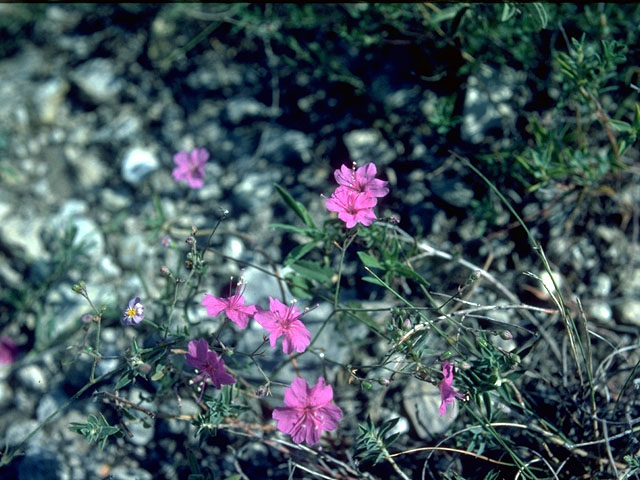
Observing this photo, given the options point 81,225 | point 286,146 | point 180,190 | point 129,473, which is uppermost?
point 286,146

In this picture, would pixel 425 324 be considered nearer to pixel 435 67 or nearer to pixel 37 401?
pixel 435 67

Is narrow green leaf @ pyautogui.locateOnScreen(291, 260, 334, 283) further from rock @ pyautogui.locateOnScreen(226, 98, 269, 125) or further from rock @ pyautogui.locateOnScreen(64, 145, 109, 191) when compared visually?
rock @ pyautogui.locateOnScreen(64, 145, 109, 191)

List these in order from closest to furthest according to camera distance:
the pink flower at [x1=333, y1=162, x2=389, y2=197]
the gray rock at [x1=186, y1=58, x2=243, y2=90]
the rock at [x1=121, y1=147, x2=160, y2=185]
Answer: the pink flower at [x1=333, y1=162, x2=389, y2=197] → the rock at [x1=121, y1=147, x2=160, y2=185] → the gray rock at [x1=186, y1=58, x2=243, y2=90]

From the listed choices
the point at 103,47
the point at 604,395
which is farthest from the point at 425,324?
the point at 103,47

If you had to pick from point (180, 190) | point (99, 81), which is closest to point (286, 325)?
point (180, 190)

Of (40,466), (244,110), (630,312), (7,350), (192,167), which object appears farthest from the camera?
(244,110)

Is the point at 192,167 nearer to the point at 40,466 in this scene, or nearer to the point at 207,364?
the point at 207,364

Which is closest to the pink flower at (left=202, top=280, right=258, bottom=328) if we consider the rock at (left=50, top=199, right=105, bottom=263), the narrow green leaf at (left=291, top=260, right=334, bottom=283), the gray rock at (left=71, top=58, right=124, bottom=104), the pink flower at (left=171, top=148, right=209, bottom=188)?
the narrow green leaf at (left=291, top=260, right=334, bottom=283)
